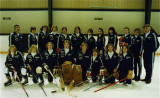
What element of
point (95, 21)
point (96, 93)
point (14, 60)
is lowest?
point (96, 93)

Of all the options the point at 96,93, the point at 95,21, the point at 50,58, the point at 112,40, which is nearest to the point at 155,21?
the point at 95,21

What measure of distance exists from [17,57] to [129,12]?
19.9 ft

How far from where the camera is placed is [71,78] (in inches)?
163

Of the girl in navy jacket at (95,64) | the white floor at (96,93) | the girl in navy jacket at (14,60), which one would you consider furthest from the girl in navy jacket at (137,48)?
the girl in navy jacket at (14,60)

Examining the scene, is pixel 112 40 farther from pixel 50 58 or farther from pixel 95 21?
pixel 95 21

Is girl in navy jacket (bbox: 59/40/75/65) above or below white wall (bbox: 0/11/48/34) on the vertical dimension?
below

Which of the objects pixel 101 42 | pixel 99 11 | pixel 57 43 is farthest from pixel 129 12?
pixel 57 43

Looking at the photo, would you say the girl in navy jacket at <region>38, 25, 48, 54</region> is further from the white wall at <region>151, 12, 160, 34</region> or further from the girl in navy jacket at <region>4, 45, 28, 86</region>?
the white wall at <region>151, 12, 160, 34</region>

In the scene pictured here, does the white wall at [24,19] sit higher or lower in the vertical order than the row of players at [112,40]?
higher

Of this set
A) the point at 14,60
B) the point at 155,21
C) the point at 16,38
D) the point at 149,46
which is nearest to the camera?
the point at 14,60

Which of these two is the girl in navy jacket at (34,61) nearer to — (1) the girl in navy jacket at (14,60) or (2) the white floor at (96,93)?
Answer: (1) the girl in navy jacket at (14,60)

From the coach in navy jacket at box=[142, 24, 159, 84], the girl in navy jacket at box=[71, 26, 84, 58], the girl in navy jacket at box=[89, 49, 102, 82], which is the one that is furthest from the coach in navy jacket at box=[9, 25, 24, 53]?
the coach in navy jacket at box=[142, 24, 159, 84]

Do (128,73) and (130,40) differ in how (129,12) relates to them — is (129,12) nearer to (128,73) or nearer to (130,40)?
(130,40)

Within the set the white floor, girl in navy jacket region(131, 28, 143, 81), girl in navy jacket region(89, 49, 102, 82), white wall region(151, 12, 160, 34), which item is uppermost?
white wall region(151, 12, 160, 34)
